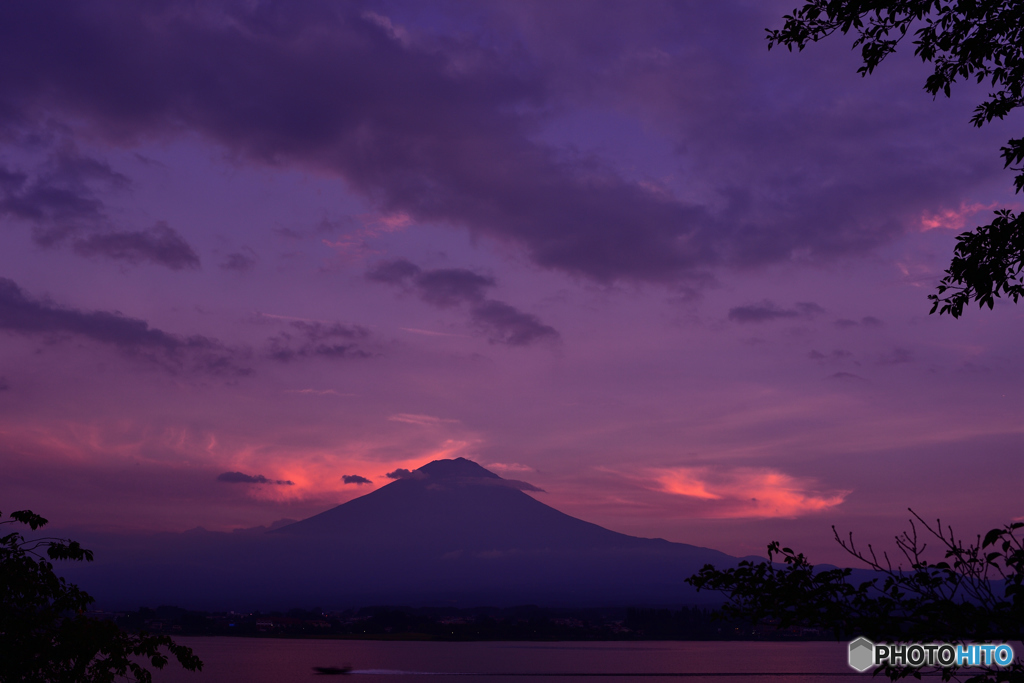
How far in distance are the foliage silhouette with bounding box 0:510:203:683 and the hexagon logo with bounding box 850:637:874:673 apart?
10.1 m

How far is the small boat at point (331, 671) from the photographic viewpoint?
123812mm

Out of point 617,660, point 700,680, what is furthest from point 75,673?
point 617,660

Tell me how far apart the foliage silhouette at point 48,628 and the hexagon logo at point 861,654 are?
10136mm

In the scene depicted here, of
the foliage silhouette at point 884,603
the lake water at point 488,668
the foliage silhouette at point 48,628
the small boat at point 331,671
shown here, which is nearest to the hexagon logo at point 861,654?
the foliage silhouette at point 884,603

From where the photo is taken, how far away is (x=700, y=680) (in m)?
109

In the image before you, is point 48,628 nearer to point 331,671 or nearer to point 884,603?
point 884,603

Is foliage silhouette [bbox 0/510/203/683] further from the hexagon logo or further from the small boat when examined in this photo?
the small boat

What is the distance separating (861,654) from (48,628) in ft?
39.7

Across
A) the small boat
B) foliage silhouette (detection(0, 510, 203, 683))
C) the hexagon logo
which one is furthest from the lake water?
the hexagon logo

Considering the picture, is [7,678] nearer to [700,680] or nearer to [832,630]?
[832,630]

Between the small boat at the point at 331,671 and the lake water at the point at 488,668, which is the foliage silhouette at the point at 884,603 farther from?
the small boat at the point at 331,671

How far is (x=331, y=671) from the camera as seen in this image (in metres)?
128

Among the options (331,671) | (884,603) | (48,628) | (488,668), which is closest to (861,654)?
(884,603)

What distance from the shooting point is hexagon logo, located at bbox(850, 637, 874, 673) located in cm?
677
